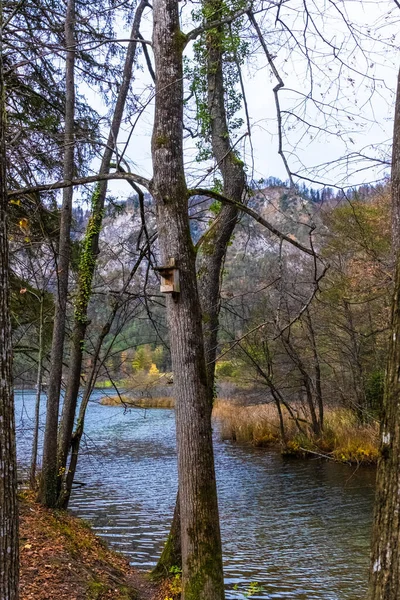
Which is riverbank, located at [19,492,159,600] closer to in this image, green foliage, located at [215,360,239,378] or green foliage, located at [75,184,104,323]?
green foliage, located at [75,184,104,323]

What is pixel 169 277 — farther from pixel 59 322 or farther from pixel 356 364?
pixel 356 364

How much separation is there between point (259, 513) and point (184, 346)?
6.44 m

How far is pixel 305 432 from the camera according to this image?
613 inches

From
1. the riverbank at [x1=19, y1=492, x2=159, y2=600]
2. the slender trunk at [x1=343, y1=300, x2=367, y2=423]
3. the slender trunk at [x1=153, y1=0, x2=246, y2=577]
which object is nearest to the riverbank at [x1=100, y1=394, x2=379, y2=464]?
the slender trunk at [x1=343, y1=300, x2=367, y2=423]

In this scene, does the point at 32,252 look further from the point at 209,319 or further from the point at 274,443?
the point at 274,443

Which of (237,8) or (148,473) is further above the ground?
(237,8)

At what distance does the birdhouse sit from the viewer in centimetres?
442

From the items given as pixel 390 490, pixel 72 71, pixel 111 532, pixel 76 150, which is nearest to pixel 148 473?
pixel 111 532

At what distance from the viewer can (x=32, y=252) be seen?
7.96 metres

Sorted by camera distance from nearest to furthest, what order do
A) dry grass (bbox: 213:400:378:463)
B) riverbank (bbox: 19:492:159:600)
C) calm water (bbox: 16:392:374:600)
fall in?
riverbank (bbox: 19:492:159:600) < calm water (bbox: 16:392:374:600) < dry grass (bbox: 213:400:378:463)

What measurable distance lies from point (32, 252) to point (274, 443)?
11.3 m

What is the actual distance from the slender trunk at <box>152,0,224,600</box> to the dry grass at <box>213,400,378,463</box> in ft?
26.2

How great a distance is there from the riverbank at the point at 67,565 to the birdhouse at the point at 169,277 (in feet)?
8.65

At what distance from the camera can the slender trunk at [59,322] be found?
728 cm
